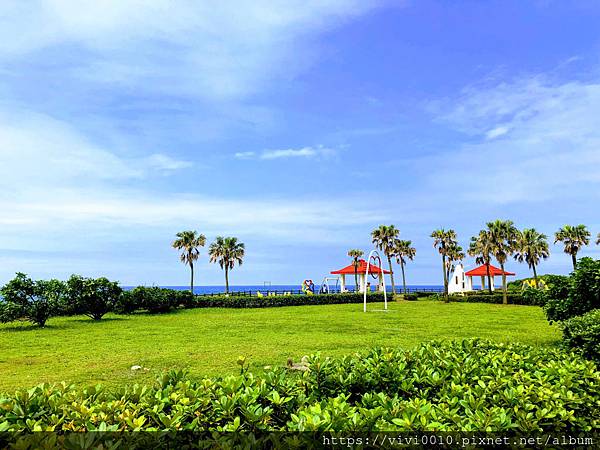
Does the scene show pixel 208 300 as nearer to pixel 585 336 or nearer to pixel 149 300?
pixel 149 300

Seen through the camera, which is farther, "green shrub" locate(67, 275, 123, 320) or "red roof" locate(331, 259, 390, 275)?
"red roof" locate(331, 259, 390, 275)

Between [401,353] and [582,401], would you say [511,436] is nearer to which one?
[582,401]

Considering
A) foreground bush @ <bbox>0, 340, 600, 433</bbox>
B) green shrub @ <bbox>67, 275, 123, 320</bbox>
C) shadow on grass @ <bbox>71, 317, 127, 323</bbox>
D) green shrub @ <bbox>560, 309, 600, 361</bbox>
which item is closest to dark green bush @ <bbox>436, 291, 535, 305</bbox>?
shadow on grass @ <bbox>71, 317, 127, 323</bbox>

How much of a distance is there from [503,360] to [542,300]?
717cm

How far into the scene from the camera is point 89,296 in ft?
75.2

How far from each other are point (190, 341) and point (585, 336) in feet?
38.0

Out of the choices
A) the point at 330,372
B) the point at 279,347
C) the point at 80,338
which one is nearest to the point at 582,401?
the point at 330,372

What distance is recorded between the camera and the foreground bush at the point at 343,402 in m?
2.58

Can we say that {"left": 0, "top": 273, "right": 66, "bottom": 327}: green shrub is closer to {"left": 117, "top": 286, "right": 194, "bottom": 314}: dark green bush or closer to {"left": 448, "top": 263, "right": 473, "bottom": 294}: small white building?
{"left": 117, "top": 286, "right": 194, "bottom": 314}: dark green bush

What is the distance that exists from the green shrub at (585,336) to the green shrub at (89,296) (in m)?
21.9

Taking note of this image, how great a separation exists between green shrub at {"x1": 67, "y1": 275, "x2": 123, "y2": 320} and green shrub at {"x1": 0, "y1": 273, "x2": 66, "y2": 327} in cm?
200

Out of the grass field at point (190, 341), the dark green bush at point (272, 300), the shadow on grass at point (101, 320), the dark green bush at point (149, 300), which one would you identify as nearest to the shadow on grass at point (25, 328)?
the grass field at point (190, 341)

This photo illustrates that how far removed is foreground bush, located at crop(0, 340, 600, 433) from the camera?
2578mm

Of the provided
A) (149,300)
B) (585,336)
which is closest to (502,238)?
(149,300)
